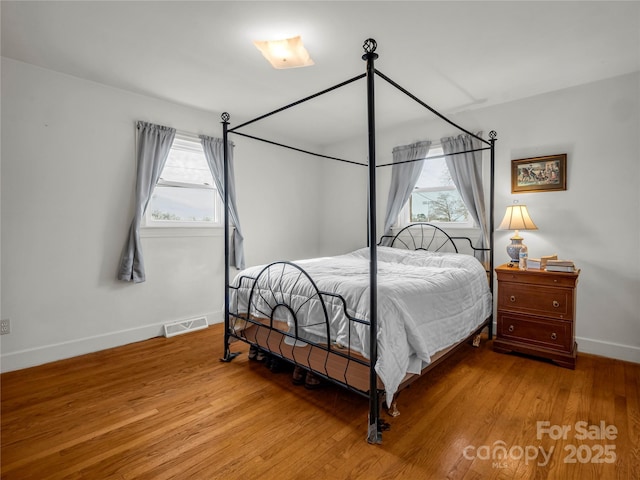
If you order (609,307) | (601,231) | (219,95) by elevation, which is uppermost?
(219,95)

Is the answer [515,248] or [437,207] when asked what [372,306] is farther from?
[437,207]

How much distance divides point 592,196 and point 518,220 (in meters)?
Result: 0.67

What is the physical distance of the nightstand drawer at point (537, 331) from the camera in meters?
2.73

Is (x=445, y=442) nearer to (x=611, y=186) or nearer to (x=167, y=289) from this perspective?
(x=611, y=186)

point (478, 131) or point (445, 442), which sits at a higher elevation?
point (478, 131)

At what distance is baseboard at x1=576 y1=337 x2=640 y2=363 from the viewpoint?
2.82 m

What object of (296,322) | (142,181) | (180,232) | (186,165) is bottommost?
(296,322)

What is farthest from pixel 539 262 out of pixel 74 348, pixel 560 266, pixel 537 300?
pixel 74 348

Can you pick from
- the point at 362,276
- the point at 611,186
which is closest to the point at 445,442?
the point at 362,276

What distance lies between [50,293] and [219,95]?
2357 millimetres

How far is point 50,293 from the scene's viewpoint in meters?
2.84

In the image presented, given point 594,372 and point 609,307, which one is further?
point 609,307

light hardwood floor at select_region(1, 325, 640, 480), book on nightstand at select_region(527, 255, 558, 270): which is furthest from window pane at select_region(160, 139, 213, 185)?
book on nightstand at select_region(527, 255, 558, 270)

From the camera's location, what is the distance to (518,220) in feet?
9.96
